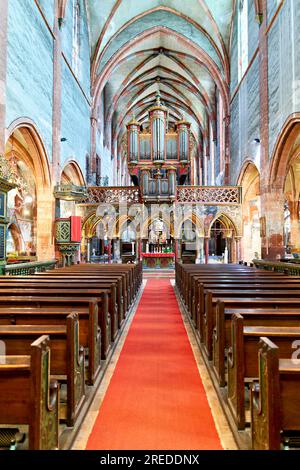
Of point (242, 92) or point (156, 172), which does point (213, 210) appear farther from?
point (242, 92)

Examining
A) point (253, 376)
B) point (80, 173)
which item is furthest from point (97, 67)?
point (253, 376)

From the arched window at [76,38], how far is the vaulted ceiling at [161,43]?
5.85 feet

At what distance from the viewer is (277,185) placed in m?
12.7

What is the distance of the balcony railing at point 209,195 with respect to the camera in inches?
688

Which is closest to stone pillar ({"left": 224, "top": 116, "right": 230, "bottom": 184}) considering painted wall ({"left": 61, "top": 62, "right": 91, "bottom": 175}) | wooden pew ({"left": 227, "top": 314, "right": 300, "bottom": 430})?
painted wall ({"left": 61, "top": 62, "right": 91, "bottom": 175})

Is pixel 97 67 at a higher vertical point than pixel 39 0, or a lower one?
higher

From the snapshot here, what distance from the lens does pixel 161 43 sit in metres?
23.1

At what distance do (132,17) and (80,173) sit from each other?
10.0 m

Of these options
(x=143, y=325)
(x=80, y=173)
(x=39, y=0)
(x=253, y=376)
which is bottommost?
(x=143, y=325)

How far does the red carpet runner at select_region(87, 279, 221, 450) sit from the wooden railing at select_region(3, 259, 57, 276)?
449 centimetres

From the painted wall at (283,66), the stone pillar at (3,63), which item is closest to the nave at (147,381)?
the stone pillar at (3,63)

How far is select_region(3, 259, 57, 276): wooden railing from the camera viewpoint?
8453mm

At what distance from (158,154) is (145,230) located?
4176 mm
